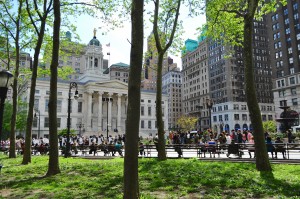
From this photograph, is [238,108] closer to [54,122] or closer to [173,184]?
[54,122]

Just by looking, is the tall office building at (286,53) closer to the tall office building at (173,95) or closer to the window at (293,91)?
the window at (293,91)

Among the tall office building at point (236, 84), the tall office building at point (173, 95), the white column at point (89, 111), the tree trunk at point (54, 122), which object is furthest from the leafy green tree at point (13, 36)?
the tall office building at point (173, 95)

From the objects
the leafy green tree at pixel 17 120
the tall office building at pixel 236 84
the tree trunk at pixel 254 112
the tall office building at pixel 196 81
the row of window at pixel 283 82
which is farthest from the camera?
the tall office building at pixel 196 81

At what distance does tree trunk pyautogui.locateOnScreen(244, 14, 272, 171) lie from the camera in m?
10.9

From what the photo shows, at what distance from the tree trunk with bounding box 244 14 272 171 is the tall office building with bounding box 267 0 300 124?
6413 centimetres

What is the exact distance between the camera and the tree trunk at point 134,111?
5.98 meters

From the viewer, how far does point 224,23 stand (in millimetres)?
15734

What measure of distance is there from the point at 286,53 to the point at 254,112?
6916 centimetres

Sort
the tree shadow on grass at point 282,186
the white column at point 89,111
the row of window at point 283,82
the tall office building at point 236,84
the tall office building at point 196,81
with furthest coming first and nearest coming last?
the tall office building at point 196,81
the tall office building at point 236,84
the white column at point 89,111
the row of window at point 283,82
the tree shadow on grass at point 282,186

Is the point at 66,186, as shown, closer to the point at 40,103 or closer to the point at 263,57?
the point at 40,103

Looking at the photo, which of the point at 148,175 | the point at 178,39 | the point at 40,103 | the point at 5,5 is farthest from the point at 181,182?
the point at 40,103

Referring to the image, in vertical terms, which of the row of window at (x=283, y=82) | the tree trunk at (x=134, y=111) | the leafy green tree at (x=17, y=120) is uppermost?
the row of window at (x=283, y=82)

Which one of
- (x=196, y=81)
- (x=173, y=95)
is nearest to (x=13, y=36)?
(x=196, y=81)

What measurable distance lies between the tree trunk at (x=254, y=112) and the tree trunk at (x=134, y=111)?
6.72m
